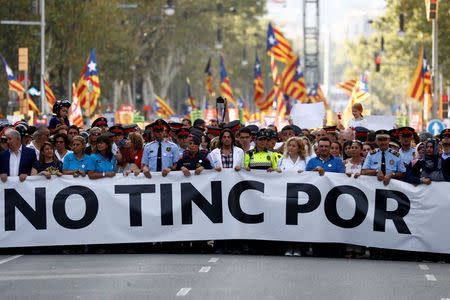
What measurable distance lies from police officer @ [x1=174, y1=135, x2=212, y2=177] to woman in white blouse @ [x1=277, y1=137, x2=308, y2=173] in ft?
3.17

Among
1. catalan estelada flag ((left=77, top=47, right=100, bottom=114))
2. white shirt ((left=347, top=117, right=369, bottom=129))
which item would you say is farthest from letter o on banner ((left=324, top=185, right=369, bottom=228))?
catalan estelada flag ((left=77, top=47, right=100, bottom=114))

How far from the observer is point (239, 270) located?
14.0m

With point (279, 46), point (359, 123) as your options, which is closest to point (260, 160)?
point (359, 123)

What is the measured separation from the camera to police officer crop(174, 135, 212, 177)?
15.9 meters

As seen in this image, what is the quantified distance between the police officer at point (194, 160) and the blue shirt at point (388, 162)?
209 cm

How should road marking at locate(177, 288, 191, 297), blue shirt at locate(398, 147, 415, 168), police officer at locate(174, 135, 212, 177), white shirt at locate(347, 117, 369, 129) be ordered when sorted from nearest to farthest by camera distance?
1. road marking at locate(177, 288, 191, 297)
2. police officer at locate(174, 135, 212, 177)
3. blue shirt at locate(398, 147, 415, 168)
4. white shirt at locate(347, 117, 369, 129)

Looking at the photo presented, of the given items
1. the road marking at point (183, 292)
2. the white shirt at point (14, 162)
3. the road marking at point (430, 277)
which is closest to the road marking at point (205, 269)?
the road marking at point (183, 292)

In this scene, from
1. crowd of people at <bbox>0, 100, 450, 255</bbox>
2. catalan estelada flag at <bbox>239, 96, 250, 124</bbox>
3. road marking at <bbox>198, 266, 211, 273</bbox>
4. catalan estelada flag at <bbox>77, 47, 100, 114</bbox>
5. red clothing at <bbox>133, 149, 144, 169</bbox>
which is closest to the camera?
road marking at <bbox>198, 266, 211, 273</bbox>

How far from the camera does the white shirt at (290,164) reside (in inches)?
628

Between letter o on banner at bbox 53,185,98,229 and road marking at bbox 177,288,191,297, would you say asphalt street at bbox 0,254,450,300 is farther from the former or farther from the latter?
letter o on banner at bbox 53,185,98,229

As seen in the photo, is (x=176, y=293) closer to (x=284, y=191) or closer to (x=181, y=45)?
(x=284, y=191)

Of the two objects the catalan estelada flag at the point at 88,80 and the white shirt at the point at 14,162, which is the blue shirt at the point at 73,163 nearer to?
the white shirt at the point at 14,162

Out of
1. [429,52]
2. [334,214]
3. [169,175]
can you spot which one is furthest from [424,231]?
[429,52]

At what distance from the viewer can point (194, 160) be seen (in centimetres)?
1606
